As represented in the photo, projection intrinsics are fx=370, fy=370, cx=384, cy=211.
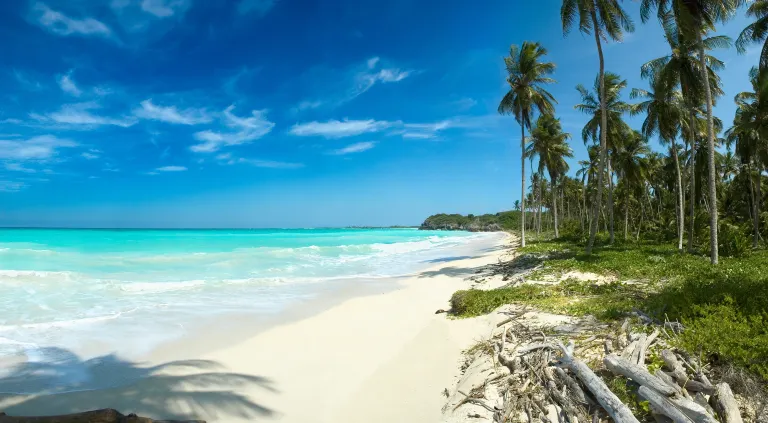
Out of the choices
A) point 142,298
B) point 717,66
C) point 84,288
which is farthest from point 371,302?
point 717,66

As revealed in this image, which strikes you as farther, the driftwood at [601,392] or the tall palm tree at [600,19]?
the tall palm tree at [600,19]

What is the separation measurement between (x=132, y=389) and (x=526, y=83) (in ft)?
86.0

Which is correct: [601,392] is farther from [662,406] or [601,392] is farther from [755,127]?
[755,127]

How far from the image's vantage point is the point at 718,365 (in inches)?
153

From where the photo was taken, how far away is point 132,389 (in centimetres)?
524

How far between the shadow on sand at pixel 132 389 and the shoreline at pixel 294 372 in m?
0.02

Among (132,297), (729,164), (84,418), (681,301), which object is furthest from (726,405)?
(729,164)

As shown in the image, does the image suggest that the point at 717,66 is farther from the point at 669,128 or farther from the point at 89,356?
the point at 89,356

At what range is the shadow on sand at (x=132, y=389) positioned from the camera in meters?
4.64

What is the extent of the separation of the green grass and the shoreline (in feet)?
5.35

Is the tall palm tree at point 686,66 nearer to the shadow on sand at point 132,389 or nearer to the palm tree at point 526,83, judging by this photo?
the palm tree at point 526,83

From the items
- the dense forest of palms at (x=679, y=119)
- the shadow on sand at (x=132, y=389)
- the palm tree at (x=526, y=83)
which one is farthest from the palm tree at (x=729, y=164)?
the shadow on sand at (x=132, y=389)

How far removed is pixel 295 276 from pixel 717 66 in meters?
22.3

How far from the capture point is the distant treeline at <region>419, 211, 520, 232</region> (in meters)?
114
